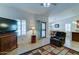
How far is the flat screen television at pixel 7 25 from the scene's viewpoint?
164 centimetres

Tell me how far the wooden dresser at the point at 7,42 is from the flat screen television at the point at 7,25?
0.26ft

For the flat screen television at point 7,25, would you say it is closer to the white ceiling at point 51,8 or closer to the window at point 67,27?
the white ceiling at point 51,8

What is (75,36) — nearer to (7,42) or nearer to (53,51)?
(53,51)

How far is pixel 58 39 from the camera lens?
1.89 metres

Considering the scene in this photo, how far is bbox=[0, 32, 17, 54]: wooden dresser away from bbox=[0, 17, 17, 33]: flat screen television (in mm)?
80

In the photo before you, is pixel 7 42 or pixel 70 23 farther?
pixel 70 23

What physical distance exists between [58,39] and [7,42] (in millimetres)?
1012

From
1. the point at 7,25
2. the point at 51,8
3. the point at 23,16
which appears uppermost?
the point at 51,8

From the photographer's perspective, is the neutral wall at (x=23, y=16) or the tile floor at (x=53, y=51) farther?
the tile floor at (x=53, y=51)

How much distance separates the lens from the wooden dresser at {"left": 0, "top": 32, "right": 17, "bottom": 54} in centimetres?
165

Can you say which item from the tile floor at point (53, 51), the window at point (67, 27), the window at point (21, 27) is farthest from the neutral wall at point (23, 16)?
the window at point (67, 27)

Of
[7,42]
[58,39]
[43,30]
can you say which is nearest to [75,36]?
[58,39]
